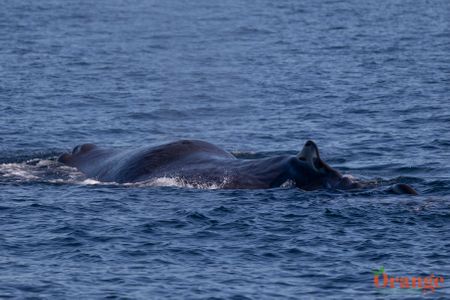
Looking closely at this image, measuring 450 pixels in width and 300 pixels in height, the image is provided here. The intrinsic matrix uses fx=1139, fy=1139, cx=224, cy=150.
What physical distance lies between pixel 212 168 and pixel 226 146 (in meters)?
7.88

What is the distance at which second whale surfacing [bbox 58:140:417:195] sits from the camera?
2333 cm

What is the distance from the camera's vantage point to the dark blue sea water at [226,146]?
18.8 meters

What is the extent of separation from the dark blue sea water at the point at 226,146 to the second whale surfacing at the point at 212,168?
1.15ft

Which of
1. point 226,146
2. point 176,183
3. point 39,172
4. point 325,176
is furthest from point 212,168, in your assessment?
point 226,146

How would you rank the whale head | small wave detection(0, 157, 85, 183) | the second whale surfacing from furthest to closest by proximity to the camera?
small wave detection(0, 157, 85, 183), the second whale surfacing, the whale head

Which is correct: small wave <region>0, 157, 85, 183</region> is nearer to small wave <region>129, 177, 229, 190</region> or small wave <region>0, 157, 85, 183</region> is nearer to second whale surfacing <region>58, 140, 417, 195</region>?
second whale surfacing <region>58, 140, 417, 195</region>

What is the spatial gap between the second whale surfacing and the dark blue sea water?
35cm

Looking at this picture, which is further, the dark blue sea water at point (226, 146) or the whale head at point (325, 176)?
the whale head at point (325, 176)

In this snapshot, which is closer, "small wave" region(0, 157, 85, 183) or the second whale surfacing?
the second whale surfacing

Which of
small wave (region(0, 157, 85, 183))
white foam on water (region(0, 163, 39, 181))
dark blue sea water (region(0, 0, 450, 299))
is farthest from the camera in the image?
white foam on water (region(0, 163, 39, 181))

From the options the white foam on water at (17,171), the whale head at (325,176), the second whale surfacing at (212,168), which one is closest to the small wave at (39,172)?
the white foam on water at (17,171)

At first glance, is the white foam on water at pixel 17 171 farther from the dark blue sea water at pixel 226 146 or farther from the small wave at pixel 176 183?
the small wave at pixel 176 183

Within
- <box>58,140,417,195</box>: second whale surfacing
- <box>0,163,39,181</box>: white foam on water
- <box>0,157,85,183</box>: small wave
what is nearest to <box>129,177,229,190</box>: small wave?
<box>58,140,417,195</box>: second whale surfacing

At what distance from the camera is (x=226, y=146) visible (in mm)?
32688
